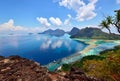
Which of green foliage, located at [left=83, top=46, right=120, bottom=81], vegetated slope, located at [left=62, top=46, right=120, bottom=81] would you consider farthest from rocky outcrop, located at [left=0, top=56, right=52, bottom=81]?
green foliage, located at [left=83, top=46, right=120, bottom=81]

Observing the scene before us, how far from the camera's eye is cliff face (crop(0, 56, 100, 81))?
10359 mm

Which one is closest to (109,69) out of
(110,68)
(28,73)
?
(110,68)

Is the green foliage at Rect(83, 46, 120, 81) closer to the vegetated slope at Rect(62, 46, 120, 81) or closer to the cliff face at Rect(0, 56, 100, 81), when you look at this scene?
the vegetated slope at Rect(62, 46, 120, 81)

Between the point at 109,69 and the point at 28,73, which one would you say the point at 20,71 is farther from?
the point at 109,69

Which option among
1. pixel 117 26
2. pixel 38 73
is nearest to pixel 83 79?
pixel 38 73

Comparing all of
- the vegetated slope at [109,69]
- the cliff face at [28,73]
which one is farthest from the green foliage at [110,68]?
A: the cliff face at [28,73]

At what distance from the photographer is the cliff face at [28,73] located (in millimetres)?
10359

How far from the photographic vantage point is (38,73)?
1095cm

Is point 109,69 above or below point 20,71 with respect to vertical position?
below

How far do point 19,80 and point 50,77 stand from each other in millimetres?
1778

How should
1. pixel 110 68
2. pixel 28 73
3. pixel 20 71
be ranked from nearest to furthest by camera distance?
pixel 28 73 → pixel 20 71 → pixel 110 68

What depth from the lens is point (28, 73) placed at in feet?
35.4

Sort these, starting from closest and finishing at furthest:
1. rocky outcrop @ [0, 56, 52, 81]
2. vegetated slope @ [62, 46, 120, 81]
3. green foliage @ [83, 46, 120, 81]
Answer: rocky outcrop @ [0, 56, 52, 81], vegetated slope @ [62, 46, 120, 81], green foliage @ [83, 46, 120, 81]

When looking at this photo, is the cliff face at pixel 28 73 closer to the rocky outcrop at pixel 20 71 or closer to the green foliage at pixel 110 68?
the rocky outcrop at pixel 20 71
